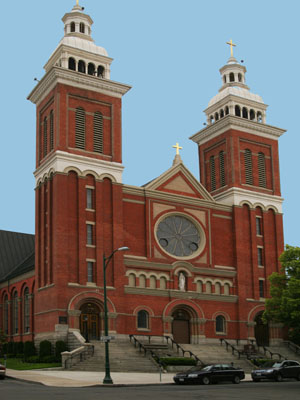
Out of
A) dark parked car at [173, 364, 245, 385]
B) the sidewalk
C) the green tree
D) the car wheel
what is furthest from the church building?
the car wheel

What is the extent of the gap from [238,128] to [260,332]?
22.5 m

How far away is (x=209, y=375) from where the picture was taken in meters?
36.4

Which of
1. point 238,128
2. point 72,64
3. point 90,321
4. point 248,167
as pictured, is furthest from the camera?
point 238,128

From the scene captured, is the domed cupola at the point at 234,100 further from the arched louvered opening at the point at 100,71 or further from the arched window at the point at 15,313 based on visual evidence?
the arched window at the point at 15,313

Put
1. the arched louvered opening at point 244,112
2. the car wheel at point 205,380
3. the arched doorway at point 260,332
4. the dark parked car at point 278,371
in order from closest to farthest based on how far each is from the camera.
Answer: the car wheel at point 205,380, the dark parked car at point 278,371, the arched doorway at point 260,332, the arched louvered opening at point 244,112

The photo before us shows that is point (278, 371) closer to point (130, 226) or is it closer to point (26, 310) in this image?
point (130, 226)

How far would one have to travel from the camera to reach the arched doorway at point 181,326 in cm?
5838

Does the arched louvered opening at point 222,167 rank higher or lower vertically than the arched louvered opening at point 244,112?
lower

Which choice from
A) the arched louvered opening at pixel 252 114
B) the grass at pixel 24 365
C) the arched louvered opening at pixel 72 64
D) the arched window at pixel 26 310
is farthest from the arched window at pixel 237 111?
the grass at pixel 24 365

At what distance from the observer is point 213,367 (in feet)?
121

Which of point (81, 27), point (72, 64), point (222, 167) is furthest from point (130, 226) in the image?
point (81, 27)

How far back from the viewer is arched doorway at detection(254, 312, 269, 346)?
63.1 m

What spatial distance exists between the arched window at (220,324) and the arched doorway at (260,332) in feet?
13.6

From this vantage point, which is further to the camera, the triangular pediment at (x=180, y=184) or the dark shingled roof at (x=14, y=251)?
the dark shingled roof at (x=14, y=251)
